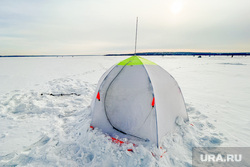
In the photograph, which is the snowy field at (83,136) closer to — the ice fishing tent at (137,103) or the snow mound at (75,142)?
the snow mound at (75,142)

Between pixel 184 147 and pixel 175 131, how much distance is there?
22.4 inches

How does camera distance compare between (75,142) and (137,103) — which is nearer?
(75,142)

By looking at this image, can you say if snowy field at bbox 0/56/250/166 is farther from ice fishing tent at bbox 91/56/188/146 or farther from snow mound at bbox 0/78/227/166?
ice fishing tent at bbox 91/56/188/146

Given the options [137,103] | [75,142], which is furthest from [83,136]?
[137,103]

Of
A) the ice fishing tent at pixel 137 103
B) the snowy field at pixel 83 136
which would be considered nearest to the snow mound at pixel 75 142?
the snowy field at pixel 83 136

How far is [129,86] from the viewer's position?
4188mm

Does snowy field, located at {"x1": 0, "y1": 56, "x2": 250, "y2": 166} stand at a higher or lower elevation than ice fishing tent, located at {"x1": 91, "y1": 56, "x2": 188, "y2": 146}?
lower

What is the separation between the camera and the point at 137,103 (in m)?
4.00

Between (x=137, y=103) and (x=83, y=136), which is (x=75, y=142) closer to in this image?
(x=83, y=136)

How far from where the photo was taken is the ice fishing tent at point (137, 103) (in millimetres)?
3850

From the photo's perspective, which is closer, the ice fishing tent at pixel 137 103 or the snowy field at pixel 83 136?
the snowy field at pixel 83 136

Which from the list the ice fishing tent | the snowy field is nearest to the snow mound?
the snowy field

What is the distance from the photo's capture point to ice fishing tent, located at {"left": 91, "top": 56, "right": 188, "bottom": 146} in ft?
12.6

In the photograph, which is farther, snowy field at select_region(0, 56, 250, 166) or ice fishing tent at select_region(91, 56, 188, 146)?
ice fishing tent at select_region(91, 56, 188, 146)
